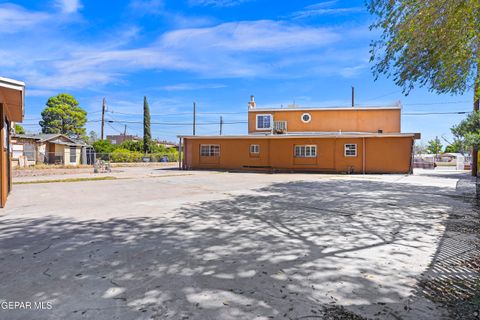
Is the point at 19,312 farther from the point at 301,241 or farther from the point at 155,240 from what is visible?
the point at 301,241

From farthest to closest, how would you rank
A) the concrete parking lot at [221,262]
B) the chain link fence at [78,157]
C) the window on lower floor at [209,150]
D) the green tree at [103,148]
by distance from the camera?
1. the green tree at [103,148]
2. the chain link fence at [78,157]
3. the window on lower floor at [209,150]
4. the concrete parking lot at [221,262]

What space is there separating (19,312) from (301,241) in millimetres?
3366

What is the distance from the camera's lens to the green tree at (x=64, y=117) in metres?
42.3

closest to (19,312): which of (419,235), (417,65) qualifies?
(419,235)

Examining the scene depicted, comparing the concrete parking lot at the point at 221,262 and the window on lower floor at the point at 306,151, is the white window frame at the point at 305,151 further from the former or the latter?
the concrete parking lot at the point at 221,262

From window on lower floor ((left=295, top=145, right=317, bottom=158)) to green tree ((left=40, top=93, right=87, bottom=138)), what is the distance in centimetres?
3636

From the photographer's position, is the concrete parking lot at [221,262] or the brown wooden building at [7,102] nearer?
the concrete parking lot at [221,262]

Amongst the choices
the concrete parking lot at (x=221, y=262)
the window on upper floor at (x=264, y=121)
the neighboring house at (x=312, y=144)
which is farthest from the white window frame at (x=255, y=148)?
the concrete parking lot at (x=221, y=262)

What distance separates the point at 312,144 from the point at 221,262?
1920 cm

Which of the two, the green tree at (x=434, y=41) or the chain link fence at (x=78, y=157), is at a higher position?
the green tree at (x=434, y=41)

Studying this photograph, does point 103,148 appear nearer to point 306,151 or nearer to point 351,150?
point 306,151

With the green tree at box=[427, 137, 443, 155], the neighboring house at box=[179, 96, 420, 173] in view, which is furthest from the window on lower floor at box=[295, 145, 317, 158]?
the green tree at box=[427, 137, 443, 155]

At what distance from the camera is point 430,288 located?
9.24 ft

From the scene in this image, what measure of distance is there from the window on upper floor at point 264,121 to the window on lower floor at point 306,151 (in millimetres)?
5184
